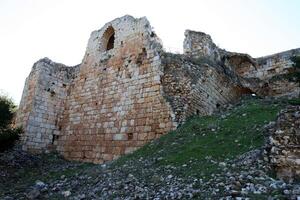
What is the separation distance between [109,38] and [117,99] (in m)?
3.72

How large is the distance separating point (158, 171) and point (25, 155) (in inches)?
272

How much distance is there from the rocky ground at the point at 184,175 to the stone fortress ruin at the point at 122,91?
5.28ft

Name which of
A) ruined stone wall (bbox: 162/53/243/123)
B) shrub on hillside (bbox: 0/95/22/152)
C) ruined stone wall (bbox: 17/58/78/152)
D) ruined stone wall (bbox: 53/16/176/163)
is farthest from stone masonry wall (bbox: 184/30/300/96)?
shrub on hillside (bbox: 0/95/22/152)

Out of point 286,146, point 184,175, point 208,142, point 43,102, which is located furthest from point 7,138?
point 286,146

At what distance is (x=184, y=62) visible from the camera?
33.5 feet

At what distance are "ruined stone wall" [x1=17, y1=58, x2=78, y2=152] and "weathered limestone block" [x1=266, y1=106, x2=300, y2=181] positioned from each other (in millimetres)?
9413

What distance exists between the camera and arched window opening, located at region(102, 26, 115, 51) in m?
13.4

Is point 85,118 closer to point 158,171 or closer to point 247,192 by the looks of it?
point 158,171

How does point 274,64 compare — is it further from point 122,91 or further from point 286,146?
point 286,146

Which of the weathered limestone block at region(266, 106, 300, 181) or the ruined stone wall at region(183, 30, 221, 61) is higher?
the ruined stone wall at region(183, 30, 221, 61)

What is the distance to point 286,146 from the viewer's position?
5.16m

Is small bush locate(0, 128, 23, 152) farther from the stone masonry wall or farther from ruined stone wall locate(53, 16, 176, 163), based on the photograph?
the stone masonry wall

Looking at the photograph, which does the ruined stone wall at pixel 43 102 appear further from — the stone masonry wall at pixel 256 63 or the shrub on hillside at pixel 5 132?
the stone masonry wall at pixel 256 63

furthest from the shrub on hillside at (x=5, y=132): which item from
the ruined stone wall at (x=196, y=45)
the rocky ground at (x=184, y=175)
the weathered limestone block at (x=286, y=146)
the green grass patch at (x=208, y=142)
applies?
the weathered limestone block at (x=286, y=146)
